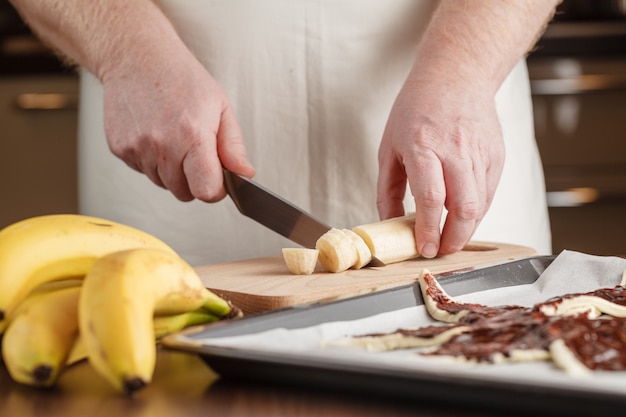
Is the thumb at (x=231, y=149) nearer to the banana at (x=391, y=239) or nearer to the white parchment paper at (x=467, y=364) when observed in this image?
the banana at (x=391, y=239)

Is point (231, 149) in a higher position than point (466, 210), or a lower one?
higher

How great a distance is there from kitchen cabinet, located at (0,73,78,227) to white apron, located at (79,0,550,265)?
177cm

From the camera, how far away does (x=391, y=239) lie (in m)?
1.25

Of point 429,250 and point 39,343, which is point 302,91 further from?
point 39,343

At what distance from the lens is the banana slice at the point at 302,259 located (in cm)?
116

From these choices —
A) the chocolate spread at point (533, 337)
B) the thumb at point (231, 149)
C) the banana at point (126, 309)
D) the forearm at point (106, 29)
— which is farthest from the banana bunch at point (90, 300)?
the forearm at point (106, 29)

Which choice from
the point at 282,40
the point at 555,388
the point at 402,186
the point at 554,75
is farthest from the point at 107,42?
the point at 554,75

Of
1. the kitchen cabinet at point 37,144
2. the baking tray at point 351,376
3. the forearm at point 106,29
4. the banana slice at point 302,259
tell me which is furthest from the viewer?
the kitchen cabinet at point 37,144

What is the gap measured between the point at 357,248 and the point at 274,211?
0.15m

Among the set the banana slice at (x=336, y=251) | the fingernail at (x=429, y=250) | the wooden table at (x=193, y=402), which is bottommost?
the wooden table at (x=193, y=402)

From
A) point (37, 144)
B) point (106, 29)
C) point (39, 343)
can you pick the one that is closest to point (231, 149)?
point (106, 29)

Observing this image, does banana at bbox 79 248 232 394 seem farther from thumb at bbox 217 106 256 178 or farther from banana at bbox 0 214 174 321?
thumb at bbox 217 106 256 178

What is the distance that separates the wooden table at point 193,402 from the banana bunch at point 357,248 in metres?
0.48

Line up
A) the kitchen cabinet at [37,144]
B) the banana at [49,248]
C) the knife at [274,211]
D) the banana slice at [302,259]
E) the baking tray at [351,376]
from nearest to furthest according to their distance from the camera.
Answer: the baking tray at [351,376] < the banana at [49,248] < the banana slice at [302,259] < the knife at [274,211] < the kitchen cabinet at [37,144]
